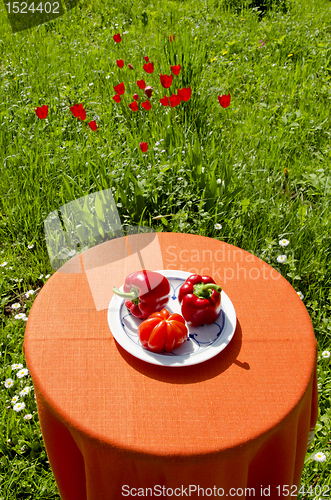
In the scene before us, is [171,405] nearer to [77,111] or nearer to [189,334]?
[189,334]

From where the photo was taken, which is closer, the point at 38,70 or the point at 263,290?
the point at 263,290

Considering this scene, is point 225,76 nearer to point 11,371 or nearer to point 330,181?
point 330,181

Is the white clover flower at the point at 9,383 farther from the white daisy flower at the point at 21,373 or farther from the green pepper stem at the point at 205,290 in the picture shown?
the green pepper stem at the point at 205,290

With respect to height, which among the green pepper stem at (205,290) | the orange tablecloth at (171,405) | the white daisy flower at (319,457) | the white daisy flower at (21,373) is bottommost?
the white daisy flower at (319,457)

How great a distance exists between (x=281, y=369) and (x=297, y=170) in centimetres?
247

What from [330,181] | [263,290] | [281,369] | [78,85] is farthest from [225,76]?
[281,369]

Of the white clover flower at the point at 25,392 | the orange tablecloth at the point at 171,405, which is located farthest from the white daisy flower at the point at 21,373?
the orange tablecloth at the point at 171,405

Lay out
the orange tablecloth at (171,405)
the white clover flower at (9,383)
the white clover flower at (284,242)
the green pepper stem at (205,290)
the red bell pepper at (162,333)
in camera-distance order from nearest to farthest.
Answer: the orange tablecloth at (171,405) → the red bell pepper at (162,333) → the green pepper stem at (205,290) → the white clover flower at (9,383) → the white clover flower at (284,242)

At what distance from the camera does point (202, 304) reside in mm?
1306

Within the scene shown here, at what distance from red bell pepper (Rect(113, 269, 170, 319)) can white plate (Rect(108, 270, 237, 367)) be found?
0.16ft

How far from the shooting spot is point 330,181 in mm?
3172

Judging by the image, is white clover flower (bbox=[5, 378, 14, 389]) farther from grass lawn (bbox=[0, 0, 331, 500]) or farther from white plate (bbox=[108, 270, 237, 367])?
white plate (bbox=[108, 270, 237, 367])

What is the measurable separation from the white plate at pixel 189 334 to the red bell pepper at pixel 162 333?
30 mm

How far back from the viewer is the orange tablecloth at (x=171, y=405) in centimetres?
109
